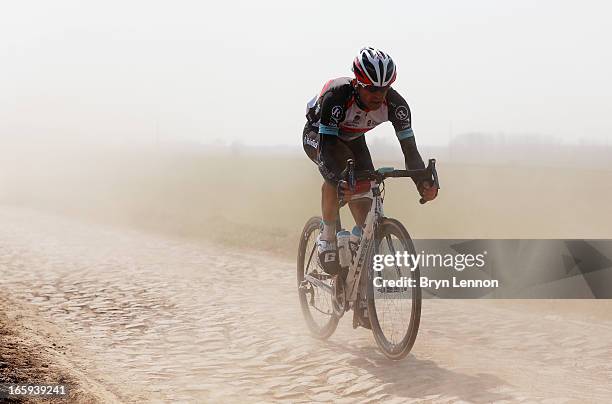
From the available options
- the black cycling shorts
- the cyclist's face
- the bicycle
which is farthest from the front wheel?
the cyclist's face

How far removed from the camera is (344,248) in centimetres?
630

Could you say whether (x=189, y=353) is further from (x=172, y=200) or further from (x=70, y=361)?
(x=172, y=200)

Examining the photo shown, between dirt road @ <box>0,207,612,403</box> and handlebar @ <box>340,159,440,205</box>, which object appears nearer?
dirt road @ <box>0,207,612,403</box>

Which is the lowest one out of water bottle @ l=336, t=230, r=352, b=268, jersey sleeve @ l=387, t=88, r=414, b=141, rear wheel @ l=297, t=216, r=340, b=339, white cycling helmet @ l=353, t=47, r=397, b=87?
rear wheel @ l=297, t=216, r=340, b=339

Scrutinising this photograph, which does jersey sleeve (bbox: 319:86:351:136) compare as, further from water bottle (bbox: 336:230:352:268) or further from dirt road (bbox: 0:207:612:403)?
dirt road (bbox: 0:207:612:403)

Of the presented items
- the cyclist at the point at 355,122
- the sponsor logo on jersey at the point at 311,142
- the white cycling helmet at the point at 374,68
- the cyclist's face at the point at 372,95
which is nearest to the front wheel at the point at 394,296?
the cyclist at the point at 355,122

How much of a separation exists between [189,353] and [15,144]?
202ft

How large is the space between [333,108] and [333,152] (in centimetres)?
39

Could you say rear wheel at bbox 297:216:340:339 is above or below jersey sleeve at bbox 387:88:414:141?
below

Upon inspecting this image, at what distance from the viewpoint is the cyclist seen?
221 inches

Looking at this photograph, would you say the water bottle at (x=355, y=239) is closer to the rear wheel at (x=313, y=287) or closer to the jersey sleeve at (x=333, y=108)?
the rear wheel at (x=313, y=287)

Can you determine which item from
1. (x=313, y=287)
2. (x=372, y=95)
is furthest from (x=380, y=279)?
(x=313, y=287)

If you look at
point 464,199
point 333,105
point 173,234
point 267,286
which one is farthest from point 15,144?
point 333,105

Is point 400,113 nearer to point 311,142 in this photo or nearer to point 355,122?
point 355,122
